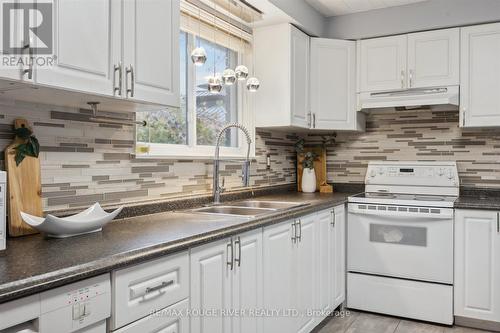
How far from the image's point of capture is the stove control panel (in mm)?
3393

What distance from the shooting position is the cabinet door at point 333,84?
139 inches

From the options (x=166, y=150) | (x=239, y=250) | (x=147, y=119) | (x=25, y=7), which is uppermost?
(x=25, y=7)

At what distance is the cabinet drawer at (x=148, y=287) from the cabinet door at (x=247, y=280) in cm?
37

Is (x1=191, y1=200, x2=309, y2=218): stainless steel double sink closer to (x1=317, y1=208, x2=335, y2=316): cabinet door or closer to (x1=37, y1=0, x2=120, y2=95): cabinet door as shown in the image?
(x1=317, y1=208, x2=335, y2=316): cabinet door

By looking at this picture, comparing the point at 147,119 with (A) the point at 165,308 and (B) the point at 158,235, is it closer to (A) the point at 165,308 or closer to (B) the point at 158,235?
(B) the point at 158,235

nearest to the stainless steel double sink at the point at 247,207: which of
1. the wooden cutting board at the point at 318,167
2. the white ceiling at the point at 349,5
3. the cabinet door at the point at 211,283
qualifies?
the cabinet door at the point at 211,283

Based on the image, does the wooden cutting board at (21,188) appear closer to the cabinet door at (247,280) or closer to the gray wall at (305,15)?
the cabinet door at (247,280)

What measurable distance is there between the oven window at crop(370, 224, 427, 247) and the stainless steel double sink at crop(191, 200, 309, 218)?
2.57ft

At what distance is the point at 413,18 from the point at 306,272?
218 cm

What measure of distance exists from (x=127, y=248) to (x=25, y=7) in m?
0.83

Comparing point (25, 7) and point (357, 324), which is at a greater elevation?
point (25, 7)

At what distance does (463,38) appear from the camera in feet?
10.6

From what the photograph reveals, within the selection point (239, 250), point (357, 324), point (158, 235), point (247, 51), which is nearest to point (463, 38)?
point (247, 51)

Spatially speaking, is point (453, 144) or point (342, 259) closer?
point (342, 259)
